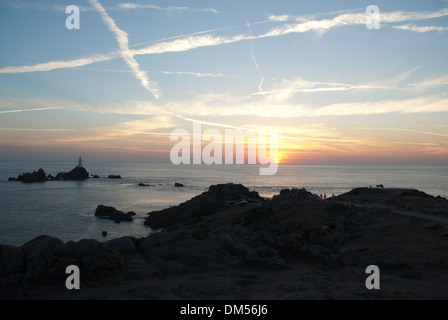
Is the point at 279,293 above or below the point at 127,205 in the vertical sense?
above

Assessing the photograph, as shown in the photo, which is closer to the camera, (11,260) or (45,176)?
(11,260)

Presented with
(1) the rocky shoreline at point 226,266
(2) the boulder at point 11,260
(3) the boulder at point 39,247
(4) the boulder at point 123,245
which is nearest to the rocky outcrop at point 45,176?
(3) the boulder at point 39,247

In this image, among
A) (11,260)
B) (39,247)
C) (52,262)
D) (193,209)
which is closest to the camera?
(52,262)

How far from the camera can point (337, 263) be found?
14703 mm

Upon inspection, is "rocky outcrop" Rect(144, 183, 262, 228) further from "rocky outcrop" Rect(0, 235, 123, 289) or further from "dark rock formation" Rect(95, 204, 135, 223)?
"rocky outcrop" Rect(0, 235, 123, 289)

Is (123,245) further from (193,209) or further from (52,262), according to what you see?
(193,209)

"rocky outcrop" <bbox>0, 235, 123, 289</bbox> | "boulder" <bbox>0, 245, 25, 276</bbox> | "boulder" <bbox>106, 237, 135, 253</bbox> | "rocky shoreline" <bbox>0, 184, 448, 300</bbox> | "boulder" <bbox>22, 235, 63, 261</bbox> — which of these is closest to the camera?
"rocky shoreline" <bbox>0, 184, 448, 300</bbox>

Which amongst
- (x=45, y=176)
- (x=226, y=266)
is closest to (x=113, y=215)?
(x=226, y=266)

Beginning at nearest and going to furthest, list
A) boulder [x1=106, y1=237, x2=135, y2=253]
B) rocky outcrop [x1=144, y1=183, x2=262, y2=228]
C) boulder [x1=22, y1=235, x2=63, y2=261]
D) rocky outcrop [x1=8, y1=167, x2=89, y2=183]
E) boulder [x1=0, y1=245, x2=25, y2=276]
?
1. boulder [x1=0, y1=245, x2=25, y2=276]
2. boulder [x1=22, y1=235, x2=63, y2=261]
3. boulder [x1=106, y1=237, x2=135, y2=253]
4. rocky outcrop [x1=144, y1=183, x2=262, y2=228]
5. rocky outcrop [x1=8, y1=167, x2=89, y2=183]

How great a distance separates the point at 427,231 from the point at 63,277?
22.4 m

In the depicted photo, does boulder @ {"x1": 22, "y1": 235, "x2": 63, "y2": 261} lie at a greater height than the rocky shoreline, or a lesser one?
greater

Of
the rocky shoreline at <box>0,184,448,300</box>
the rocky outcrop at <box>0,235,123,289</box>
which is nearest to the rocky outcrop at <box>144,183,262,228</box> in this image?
Answer: the rocky shoreline at <box>0,184,448,300</box>
